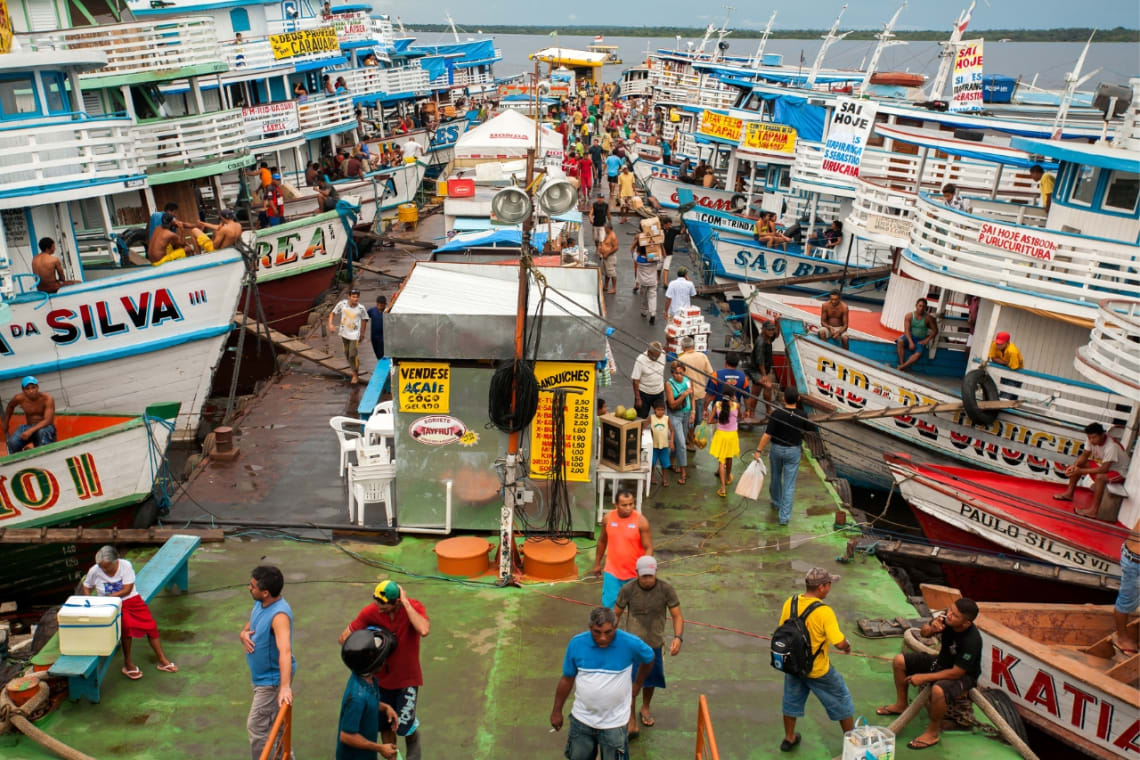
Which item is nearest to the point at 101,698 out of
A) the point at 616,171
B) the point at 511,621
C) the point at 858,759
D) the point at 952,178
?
the point at 511,621

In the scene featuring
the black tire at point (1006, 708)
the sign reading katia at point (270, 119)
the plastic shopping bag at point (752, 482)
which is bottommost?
the black tire at point (1006, 708)

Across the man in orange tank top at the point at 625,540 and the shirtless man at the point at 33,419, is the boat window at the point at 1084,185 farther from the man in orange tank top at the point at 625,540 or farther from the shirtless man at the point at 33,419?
the shirtless man at the point at 33,419

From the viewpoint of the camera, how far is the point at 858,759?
594 centimetres

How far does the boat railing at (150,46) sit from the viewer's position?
1644cm

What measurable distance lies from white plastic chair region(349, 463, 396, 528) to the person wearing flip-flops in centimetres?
284

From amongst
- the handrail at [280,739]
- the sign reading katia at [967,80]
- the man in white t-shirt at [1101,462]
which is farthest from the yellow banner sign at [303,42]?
the handrail at [280,739]

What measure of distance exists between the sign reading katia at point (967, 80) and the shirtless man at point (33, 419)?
17326 millimetres

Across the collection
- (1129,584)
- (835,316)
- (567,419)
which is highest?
(567,419)

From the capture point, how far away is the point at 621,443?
10.1 metres

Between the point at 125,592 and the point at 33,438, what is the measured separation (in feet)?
13.8

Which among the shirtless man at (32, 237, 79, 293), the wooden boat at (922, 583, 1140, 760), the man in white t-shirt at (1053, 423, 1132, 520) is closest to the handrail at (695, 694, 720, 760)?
the wooden boat at (922, 583, 1140, 760)

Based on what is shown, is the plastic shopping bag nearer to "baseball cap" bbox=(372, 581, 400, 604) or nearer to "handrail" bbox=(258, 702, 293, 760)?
"baseball cap" bbox=(372, 581, 400, 604)

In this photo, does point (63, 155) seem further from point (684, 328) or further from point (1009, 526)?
point (1009, 526)

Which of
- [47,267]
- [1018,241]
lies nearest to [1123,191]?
[1018,241]
